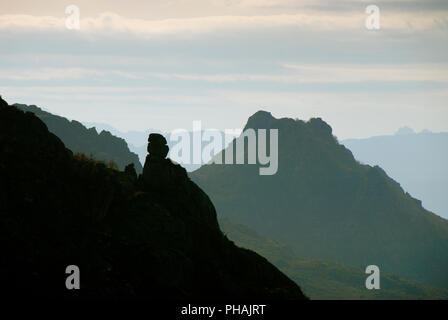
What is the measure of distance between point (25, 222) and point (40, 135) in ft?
32.8

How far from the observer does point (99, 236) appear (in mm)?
68188

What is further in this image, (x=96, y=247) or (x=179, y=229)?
(x=179, y=229)

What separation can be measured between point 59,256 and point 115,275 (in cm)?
499

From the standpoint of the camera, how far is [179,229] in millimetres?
73250

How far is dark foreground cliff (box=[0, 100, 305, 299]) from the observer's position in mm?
62406

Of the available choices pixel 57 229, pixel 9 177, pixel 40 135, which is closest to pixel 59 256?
pixel 57 229

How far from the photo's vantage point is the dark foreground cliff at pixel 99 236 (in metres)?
62.4
